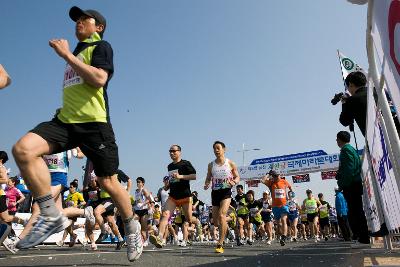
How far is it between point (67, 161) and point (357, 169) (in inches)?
192

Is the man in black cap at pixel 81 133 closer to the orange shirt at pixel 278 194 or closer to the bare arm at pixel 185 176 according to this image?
the bare arm at pixel 185 176

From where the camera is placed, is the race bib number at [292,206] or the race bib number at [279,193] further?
the race bib number at [292,206]

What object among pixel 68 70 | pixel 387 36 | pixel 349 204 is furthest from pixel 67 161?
pixel 387 36

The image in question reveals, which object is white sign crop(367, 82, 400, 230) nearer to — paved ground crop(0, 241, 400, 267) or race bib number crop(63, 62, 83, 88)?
paved ground crop(0, 241, 400, 267)

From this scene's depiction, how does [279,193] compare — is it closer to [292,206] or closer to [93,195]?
[292,206]

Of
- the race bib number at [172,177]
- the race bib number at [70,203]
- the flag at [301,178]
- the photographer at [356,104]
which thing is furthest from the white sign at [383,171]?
the flag at [301,178]

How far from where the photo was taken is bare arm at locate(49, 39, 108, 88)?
130 inches

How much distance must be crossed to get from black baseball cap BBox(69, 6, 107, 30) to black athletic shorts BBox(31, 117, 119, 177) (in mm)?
936

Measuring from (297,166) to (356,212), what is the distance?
116 ft

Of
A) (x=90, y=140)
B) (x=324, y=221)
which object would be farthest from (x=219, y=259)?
(x=324, y=221)

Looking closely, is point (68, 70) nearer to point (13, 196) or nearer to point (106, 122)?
point (106, 122)

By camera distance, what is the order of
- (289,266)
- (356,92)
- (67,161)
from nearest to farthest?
(289,266) → (356,92) → (67,161)

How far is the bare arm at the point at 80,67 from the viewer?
10.9 ft

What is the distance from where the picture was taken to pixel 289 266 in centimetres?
402
